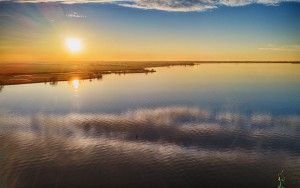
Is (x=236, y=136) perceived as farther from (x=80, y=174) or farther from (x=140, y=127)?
(x=80, y=174)

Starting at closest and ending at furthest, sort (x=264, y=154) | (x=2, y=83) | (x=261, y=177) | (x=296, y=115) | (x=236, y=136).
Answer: (x=261, y=177)
(x=264, y=154)
(x=236, y=136)
(x=296, y=115)
(x=2, y=83)

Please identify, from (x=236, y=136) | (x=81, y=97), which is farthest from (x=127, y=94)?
(x=236, y=136)

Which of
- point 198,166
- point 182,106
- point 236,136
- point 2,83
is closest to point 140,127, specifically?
point 236,136


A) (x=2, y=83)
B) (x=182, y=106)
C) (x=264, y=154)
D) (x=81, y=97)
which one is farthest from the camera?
(x=2, y=83)

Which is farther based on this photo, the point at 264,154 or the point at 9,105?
the point at 9,105

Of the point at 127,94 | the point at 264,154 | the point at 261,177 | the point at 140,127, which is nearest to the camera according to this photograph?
the point at 261,177

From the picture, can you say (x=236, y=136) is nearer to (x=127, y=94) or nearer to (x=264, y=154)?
(x=264, y=154)
